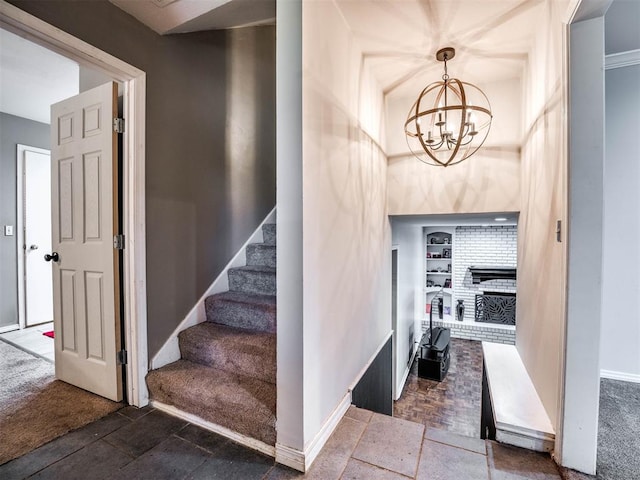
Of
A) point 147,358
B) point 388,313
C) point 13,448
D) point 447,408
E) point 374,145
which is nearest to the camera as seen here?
point 13,448

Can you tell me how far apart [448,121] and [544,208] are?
84 cm

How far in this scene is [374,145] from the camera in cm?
258

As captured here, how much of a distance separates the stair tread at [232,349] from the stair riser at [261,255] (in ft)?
2.34

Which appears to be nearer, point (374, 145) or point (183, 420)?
point (183, 420)

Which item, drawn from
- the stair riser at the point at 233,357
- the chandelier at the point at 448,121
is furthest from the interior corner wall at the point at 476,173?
the stair riser at the point at 233,357

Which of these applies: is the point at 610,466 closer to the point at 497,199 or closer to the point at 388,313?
the point at 497,199

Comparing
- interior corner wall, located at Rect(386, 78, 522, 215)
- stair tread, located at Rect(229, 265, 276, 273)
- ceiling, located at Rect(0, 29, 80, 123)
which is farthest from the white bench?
ceiling, located at Rect(0, 29, 80, 123)

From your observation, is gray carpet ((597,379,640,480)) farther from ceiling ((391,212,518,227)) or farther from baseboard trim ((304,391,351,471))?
ceiling ((391,212,518,227))

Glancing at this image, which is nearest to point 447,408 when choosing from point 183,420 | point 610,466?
point 610,466

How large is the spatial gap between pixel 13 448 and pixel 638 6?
177 inches

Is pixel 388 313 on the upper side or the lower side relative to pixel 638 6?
lower

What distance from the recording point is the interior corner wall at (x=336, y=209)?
4.75 ft

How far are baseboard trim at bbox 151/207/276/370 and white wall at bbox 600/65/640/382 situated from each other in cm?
306

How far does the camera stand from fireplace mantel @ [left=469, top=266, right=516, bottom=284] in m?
6.63
